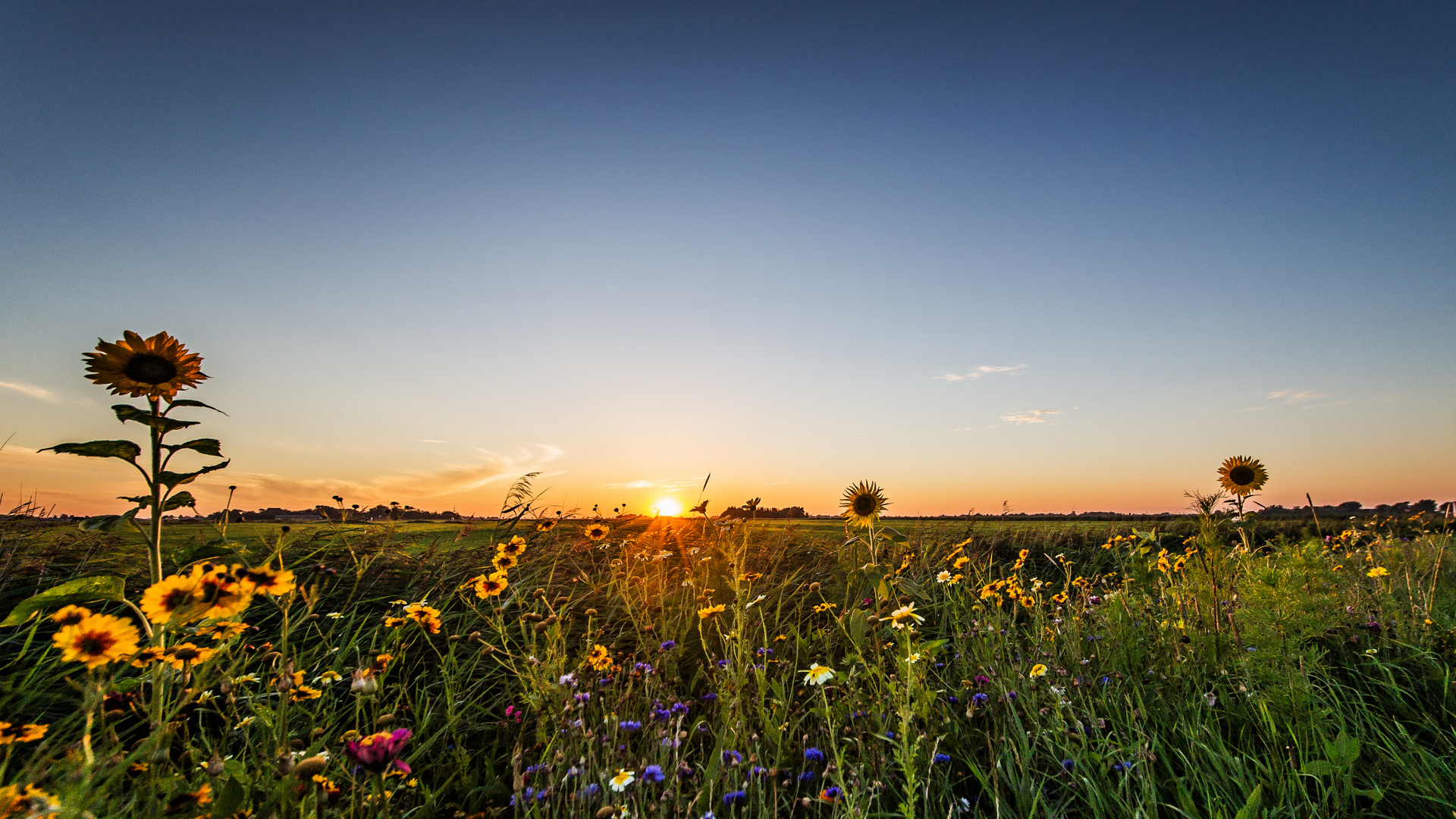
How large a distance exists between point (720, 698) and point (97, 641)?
1816mm

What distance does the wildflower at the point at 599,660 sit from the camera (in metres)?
2.62

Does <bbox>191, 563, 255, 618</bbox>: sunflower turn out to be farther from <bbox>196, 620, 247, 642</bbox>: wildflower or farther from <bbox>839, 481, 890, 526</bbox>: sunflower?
<bbox>839, 481, 890, 526</bbox>: sunflower

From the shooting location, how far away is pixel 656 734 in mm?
2385

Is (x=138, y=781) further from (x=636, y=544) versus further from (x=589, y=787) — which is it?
(x=636, y=544)

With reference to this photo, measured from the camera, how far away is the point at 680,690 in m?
3.35

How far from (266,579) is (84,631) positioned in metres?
0.37

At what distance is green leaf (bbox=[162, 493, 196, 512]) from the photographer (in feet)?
5.46

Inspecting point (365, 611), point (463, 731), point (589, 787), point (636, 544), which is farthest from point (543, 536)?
point (589, 787)

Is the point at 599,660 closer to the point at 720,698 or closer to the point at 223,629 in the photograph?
the point at 720,698

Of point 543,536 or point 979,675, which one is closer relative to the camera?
point 979,675

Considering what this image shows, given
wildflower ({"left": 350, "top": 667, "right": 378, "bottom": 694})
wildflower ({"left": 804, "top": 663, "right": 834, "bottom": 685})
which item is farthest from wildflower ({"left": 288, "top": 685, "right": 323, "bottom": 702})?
wildflower ({"left": 804, "top": 663, "right": 834, "bottom": 685})

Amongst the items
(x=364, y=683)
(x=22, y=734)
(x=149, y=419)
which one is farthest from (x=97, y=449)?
(x=364, y=683)

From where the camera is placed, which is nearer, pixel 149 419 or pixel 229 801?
pixel 229 801

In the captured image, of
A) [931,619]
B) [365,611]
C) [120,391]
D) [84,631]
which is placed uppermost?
[120,391]
